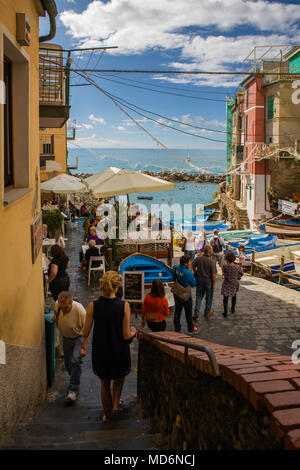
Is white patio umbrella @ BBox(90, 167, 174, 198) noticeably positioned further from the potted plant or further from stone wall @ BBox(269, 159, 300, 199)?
stone wall @ BBox(269, 159, 300, 199)

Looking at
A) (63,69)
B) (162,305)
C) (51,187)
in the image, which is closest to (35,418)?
(162,305)

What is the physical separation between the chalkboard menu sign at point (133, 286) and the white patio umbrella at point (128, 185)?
302 centimetres

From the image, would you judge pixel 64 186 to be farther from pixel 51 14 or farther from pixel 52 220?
pixel 51 14

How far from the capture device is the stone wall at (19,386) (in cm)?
336

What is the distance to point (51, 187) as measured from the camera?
1459 cm

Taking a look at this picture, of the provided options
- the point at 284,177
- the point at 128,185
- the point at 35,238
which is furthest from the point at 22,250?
the point at 284,177

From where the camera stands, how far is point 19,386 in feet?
12.7

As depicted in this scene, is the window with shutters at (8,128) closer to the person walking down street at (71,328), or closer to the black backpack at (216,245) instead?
the person walking down street at (71,328)

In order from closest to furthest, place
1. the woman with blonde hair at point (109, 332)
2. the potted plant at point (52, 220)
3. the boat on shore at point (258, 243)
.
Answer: the woman with blonde hair at point (109, 332) → the potted plant at point (52, 220) → the boat on shore at point (258, 243)

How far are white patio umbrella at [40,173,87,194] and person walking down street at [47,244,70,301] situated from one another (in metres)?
7.38

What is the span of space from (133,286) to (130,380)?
9.14ft

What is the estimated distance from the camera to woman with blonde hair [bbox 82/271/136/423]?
13.9 feet

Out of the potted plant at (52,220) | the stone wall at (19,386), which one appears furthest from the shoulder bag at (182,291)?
the potted plant at (52,220)
